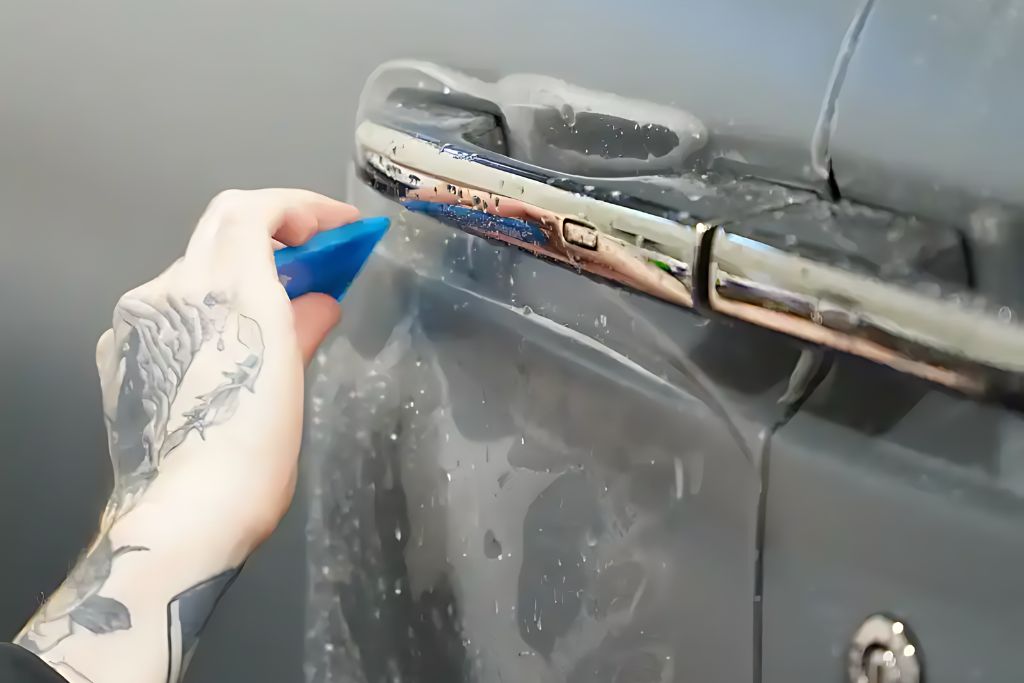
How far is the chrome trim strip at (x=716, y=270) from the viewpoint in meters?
0.27

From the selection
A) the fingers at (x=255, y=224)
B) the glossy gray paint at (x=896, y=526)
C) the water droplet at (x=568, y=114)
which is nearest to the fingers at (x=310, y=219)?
the fingers at (x=255, y=224)

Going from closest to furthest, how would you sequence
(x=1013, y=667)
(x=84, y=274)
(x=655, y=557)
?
(x=1013, y=667) < (x=655, y=557) < (x=84, y=274)

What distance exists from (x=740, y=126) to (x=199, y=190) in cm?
39

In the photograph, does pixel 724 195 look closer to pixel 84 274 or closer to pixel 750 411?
pixel 750 411

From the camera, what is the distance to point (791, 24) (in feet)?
1.06

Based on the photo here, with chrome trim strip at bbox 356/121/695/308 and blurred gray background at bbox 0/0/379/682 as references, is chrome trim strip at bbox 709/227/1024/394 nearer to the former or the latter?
chrome trim strip at bbox 356/121/695/308

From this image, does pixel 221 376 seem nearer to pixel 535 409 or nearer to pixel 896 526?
pixel 535 409

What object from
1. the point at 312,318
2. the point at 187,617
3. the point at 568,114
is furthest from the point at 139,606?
the point at 568,114

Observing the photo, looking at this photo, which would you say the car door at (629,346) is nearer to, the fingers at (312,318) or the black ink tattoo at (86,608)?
the fingers at (312,318)

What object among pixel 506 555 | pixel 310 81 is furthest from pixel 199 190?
pixel 506 555

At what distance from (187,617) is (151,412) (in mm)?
110

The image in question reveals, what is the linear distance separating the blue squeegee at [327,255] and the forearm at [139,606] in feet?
0.41

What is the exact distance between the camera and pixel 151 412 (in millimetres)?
466

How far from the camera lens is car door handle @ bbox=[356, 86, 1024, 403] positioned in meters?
0.27
